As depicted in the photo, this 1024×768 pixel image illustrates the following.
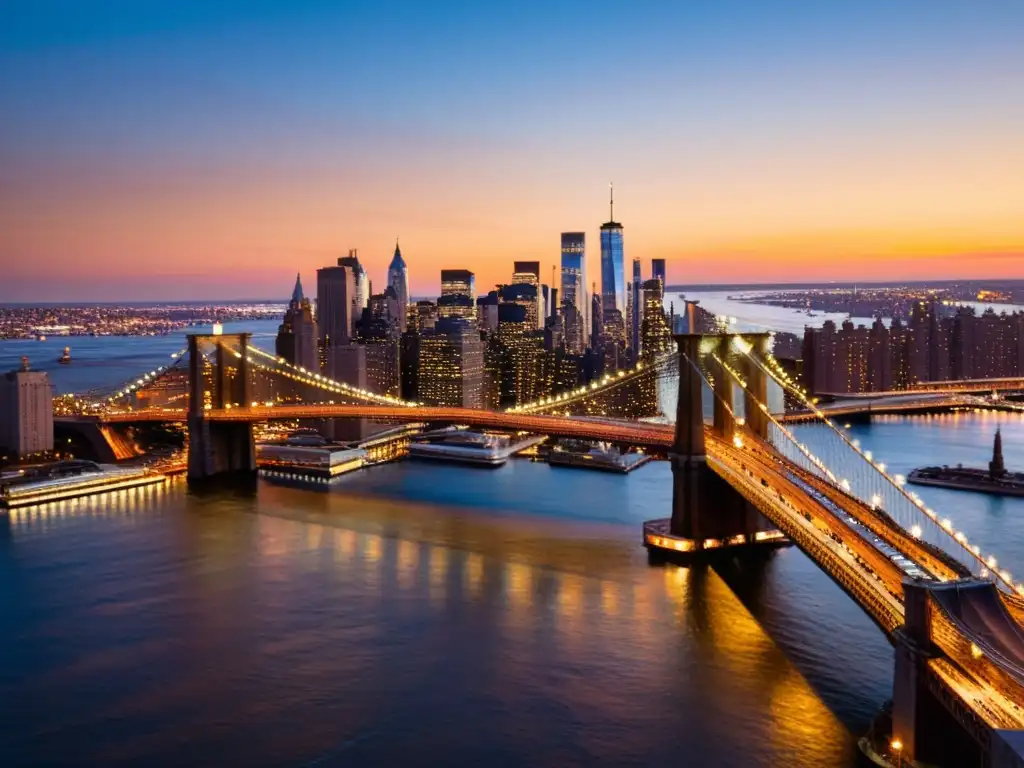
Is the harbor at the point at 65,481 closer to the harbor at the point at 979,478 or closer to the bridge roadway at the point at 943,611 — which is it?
the bridge roadway at the point at 943,611

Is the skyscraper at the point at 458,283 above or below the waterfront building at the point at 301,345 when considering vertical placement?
above

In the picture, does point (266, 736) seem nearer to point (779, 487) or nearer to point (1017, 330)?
point (779, 487)

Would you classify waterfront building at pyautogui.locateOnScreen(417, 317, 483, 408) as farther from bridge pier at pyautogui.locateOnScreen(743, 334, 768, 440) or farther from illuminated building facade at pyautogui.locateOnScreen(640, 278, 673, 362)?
bridge pier at pyautogui.locateOnScreen(743, 334, 768, 440)

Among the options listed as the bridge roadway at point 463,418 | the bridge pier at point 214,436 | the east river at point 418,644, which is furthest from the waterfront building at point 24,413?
the east river at point 418,644

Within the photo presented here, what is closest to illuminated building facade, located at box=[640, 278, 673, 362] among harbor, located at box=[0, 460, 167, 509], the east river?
harbor, located at box=[0, 460, 167, 509]

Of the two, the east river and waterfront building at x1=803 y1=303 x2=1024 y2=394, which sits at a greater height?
waterfront building at x1=803 y1=303 x2=1024 y2=394

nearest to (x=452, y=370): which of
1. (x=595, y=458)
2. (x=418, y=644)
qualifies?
(x=595, y=458)
